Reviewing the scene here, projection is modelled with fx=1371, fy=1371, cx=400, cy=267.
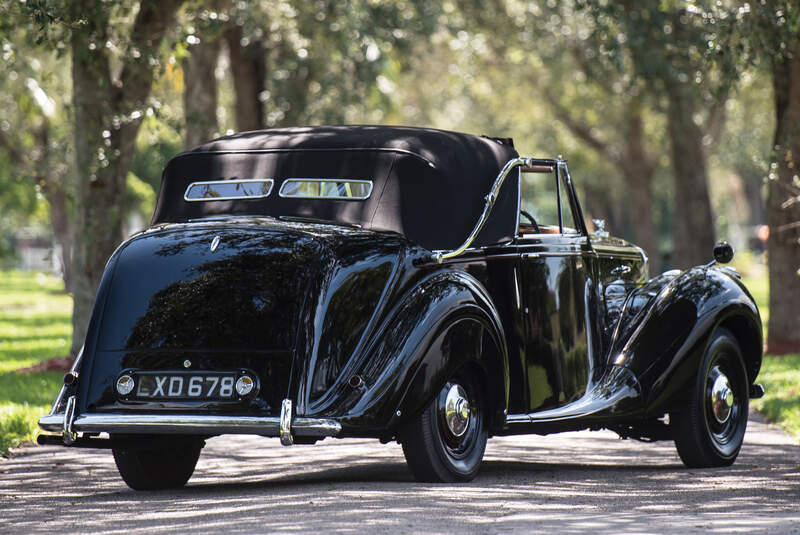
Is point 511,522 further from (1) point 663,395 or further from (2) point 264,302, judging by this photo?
(1) point 663,395

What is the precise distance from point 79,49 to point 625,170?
860 inches

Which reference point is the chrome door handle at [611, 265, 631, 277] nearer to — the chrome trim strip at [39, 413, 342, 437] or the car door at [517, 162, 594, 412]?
the car door at [517, 162, 594, 412]

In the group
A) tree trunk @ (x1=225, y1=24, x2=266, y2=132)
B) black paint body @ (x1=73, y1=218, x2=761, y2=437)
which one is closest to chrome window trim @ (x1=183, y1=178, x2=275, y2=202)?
black paint body @ (x1=73, y1=218, x2=761, y2=437)

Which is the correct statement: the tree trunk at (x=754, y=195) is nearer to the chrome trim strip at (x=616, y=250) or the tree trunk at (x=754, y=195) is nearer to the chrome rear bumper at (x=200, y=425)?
the chrome trim strip at (x=616, y=250)

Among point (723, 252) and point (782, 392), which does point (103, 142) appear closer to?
point (782, 392)

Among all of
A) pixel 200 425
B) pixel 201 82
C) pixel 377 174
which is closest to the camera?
pixel 200 425

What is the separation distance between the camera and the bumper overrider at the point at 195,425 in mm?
6488

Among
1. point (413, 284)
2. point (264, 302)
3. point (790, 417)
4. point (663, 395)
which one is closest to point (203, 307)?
point (264, 302)

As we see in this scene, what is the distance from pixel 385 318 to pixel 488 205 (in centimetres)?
114

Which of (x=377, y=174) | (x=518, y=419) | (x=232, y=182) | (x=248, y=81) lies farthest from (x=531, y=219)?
(x=248, y=81)

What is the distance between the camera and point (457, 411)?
727 centimetres

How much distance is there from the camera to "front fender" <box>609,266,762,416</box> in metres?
8.44

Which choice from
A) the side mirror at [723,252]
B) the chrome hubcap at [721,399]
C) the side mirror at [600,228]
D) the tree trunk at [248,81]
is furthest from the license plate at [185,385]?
the tree trunk at [248,81]

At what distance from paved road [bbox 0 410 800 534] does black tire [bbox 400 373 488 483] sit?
0.41 ft
